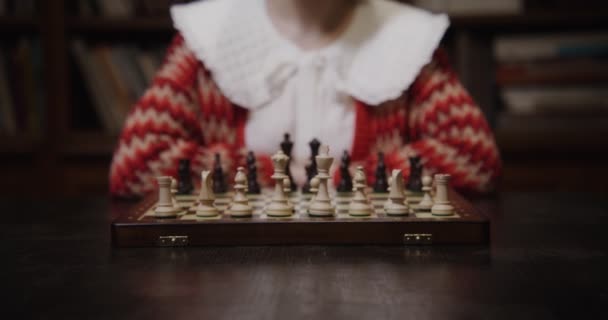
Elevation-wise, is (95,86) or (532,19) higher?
(532,19)

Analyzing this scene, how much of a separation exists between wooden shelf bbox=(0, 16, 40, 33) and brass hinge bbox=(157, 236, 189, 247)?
1878 mm

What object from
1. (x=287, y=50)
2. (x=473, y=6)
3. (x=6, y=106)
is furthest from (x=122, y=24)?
(x=473, y=6)

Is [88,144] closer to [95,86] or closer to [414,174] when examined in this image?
[95,86]

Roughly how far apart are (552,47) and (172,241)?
6.34ft

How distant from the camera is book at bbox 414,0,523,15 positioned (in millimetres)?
2609

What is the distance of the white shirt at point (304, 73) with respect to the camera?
1.76 m

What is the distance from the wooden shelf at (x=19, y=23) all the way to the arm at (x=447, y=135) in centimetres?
150

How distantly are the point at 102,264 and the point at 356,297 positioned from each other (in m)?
0.34

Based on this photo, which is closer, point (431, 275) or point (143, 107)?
point (431, 275)

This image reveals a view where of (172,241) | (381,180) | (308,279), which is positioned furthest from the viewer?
(381,180)

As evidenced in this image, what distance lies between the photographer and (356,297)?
2.59 ft

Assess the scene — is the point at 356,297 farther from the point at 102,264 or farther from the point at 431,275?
the point at 102,264

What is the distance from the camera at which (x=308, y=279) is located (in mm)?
859

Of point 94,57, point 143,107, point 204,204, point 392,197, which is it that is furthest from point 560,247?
point 94,57
